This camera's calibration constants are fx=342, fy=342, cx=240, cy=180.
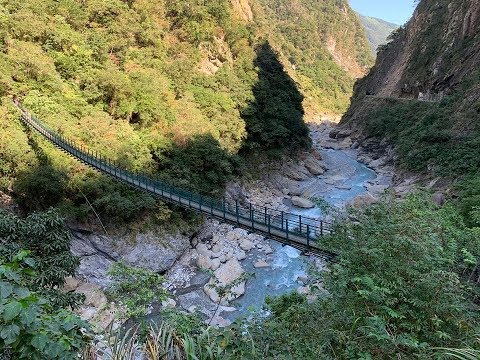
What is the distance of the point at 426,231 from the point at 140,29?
20953mm

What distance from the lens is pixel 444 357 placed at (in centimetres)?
291

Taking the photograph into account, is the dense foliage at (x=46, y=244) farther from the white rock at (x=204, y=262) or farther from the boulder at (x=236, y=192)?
the boulder at (x=236, y=192)

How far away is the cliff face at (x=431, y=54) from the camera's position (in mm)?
25625

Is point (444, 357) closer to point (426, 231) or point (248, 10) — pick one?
point (426, 231)

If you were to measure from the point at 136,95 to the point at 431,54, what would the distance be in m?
28.8

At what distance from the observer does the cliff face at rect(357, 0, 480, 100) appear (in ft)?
84.1

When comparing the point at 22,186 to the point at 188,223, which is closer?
the point at 22,186

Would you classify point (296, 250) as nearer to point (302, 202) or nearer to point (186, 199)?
point (186, 199)

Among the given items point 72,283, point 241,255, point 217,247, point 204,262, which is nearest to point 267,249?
point 241,255

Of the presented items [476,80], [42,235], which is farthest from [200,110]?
[476,80]

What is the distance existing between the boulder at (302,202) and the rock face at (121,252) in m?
7.69

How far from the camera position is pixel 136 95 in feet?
56.0

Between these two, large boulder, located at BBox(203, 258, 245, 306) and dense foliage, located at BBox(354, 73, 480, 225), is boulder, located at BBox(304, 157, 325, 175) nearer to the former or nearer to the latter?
dense foliage, located at BBox(354, 73, 480, 225)

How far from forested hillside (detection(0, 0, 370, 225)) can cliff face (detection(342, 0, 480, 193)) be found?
8615 millimetres
